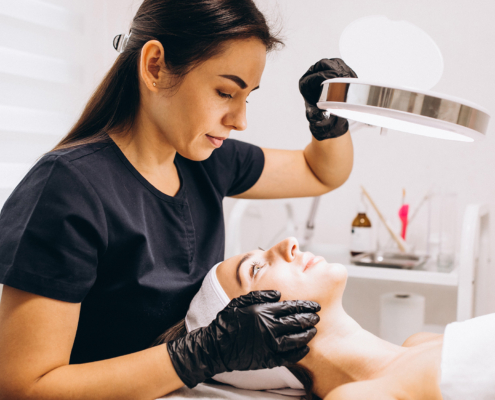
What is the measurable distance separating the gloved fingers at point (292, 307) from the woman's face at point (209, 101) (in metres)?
0.40

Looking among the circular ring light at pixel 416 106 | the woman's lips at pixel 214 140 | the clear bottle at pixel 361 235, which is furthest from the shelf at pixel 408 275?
the circular ring light at pixel 416 106

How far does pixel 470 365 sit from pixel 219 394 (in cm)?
52

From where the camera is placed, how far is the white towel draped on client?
75 cm

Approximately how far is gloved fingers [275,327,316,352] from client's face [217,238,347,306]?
13cm

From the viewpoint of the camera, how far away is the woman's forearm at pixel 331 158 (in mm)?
1357

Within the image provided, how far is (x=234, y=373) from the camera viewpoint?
1.01 metres

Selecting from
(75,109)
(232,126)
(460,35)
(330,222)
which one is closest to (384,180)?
(330,222)

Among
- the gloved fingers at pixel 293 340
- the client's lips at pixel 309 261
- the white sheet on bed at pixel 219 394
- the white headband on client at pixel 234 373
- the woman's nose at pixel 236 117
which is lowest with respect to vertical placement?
the white sheet on bed at pixel 219 394

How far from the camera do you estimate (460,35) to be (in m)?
1.98

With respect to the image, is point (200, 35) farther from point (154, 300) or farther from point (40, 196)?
point (154, 300)

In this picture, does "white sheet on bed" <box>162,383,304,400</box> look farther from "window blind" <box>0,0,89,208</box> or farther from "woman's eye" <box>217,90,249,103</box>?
"window blind" <box>0,0,89,208</box>

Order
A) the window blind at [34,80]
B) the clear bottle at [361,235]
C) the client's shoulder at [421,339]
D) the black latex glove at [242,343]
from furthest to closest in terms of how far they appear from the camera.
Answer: the clear bottle at [361,235] → the window blind at [34,80] → the client's shoulder at [421,339] → the black latex glove at [242,343]

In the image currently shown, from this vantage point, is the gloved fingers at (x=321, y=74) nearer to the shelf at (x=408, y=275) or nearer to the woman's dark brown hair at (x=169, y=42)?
the woman's dark brown hair at (x=169, y=42)

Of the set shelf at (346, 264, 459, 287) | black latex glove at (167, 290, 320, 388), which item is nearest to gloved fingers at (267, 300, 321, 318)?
black latex glove at (167, 290, 320, 388)
